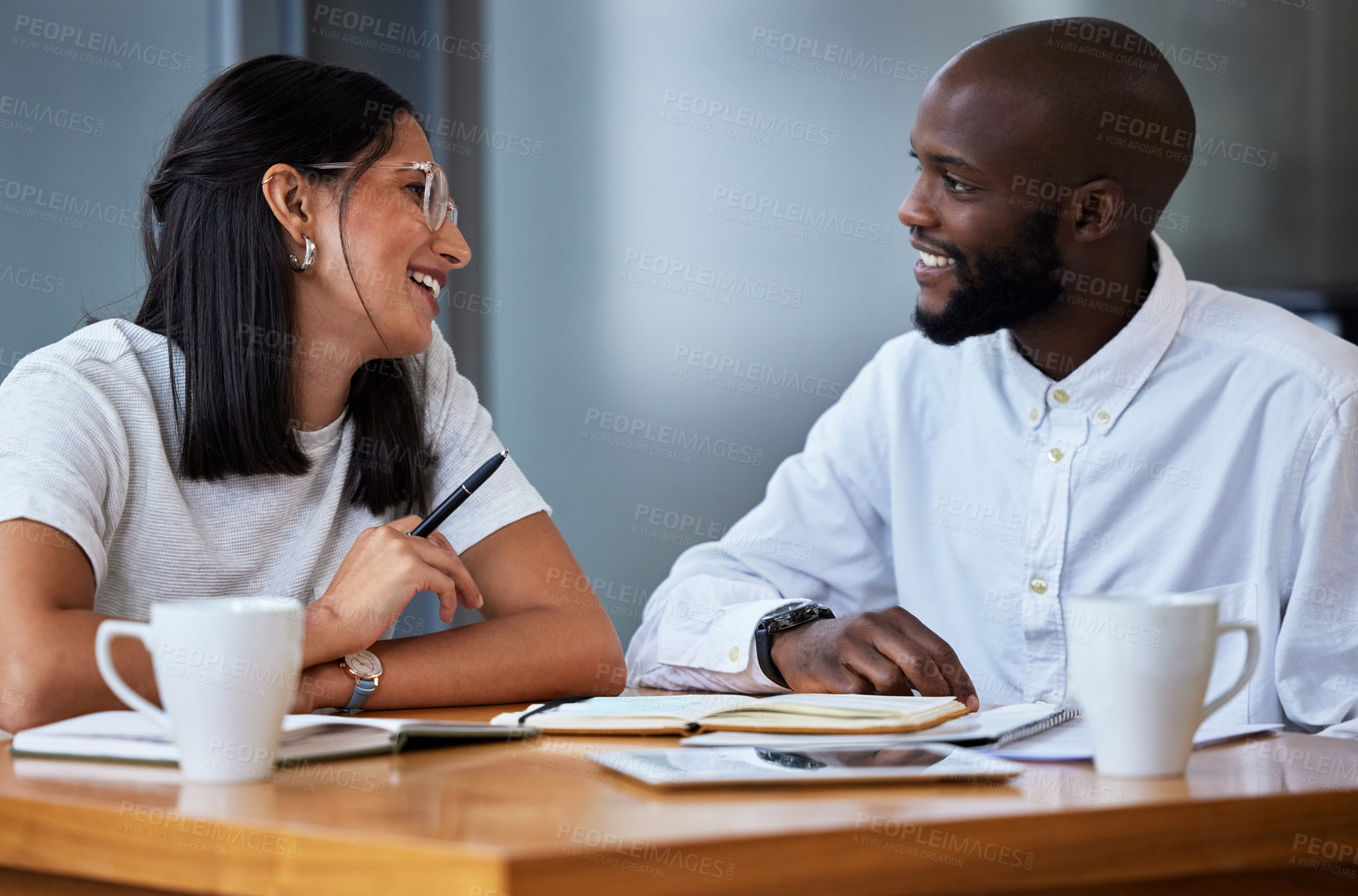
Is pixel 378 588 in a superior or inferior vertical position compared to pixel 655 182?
inferior

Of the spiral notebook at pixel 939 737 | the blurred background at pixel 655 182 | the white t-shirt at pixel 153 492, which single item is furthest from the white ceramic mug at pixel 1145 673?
the blurred background at pixel 655 182

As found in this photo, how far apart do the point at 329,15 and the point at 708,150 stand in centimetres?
93

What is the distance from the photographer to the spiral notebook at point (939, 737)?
940 mm

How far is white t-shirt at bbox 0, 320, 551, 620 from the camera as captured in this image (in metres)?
1.24

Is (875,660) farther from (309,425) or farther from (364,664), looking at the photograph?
(309,425)

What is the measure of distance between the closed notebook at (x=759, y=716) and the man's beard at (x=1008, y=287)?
915 millimetres

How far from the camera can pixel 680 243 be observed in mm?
3090

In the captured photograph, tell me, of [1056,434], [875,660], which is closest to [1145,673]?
[875,660]

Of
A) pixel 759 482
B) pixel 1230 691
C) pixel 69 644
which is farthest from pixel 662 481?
pixel 1230 691

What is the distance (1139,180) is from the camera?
1.89 meters

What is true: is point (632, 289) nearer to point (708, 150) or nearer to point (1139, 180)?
point (708, 150)

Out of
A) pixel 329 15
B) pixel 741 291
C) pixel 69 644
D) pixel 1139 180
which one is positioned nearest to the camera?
pixel 69 644

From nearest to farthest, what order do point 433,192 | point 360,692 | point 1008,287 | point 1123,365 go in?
point 360,692, point 433,192, point 1123,365, point 1008,287

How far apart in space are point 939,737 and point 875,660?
0.33 m
